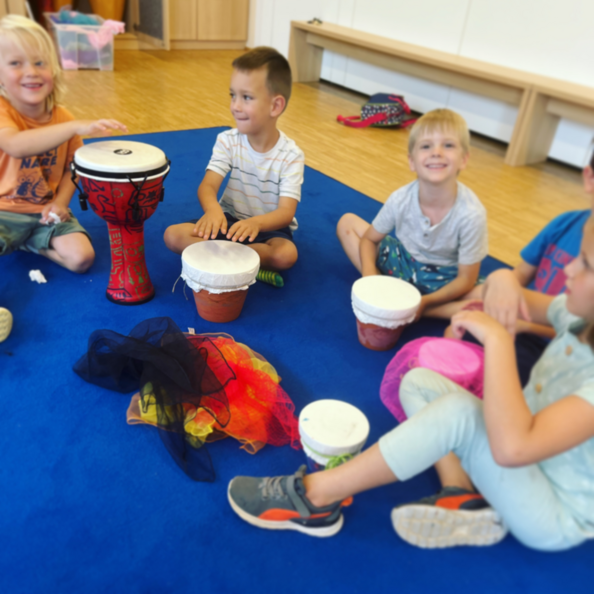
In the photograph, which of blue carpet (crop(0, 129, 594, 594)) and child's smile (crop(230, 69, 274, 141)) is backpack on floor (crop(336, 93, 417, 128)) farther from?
blue carpet (crop(0, 129, 594, 594))

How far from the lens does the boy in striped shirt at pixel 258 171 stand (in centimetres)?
179

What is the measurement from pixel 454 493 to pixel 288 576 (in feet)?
1.22

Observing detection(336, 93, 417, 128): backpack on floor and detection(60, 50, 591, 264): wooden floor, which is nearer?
detection(60, 50, 591, 264): wooden floor

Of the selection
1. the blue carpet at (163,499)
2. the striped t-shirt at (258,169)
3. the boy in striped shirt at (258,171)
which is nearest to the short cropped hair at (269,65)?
the boy in striped shirt at (258,171)

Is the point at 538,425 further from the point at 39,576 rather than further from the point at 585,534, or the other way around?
the point at 39,576

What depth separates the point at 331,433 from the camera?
113 cm

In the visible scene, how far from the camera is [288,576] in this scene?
1.04m

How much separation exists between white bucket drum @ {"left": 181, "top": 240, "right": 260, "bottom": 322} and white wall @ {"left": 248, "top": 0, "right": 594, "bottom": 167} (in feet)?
7.48

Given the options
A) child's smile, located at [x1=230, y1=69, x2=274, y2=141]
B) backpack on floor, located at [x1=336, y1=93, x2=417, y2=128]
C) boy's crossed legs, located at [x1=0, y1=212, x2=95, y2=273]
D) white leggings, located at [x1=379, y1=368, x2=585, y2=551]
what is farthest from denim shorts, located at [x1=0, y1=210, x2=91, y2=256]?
backpack on floor, located at [x1=336, y1=93, x2=417, y2=128]

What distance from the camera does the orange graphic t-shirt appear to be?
183cm

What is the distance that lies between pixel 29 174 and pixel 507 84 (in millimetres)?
2692

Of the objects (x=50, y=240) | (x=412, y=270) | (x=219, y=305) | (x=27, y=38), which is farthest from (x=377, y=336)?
(x=27, y=38)

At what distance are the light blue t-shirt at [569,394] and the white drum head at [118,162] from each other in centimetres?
116

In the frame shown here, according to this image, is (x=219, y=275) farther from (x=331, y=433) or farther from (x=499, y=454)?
(x=499, y=454)
